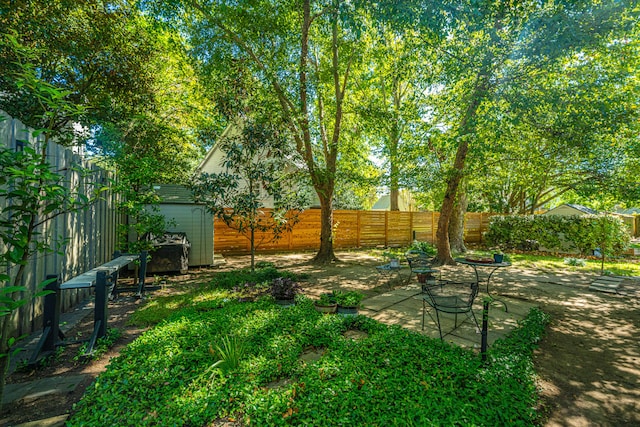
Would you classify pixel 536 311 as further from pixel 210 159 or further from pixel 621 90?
pixel 210 159

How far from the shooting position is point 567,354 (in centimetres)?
335

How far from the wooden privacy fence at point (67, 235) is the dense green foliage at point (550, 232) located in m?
14.2

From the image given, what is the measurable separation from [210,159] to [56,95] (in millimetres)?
15201

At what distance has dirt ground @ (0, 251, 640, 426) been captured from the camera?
2.31m

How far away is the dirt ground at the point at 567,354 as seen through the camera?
7.57 ft

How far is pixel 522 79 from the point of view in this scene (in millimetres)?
5684

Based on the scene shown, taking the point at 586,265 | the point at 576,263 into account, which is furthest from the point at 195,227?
the point at 586,265

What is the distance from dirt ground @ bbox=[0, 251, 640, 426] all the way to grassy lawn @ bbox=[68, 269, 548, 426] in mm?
218

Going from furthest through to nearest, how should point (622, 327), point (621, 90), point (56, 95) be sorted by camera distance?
point (621, 90)
point (622, 327)
point (56, 95)

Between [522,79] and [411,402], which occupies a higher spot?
[522,79]

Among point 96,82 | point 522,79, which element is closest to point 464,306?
point 522,79

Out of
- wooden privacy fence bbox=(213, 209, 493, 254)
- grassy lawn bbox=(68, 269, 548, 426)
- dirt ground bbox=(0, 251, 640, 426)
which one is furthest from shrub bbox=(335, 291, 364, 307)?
wooden privacy fence bbox=(213, 209, 493, 254)

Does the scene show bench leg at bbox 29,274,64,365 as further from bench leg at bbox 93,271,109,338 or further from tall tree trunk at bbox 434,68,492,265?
tall tree trunk at bbox 434,68,492,265

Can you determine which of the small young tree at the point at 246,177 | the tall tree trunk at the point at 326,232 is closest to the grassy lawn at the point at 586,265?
the tall tree trunk at the point at 326,232
